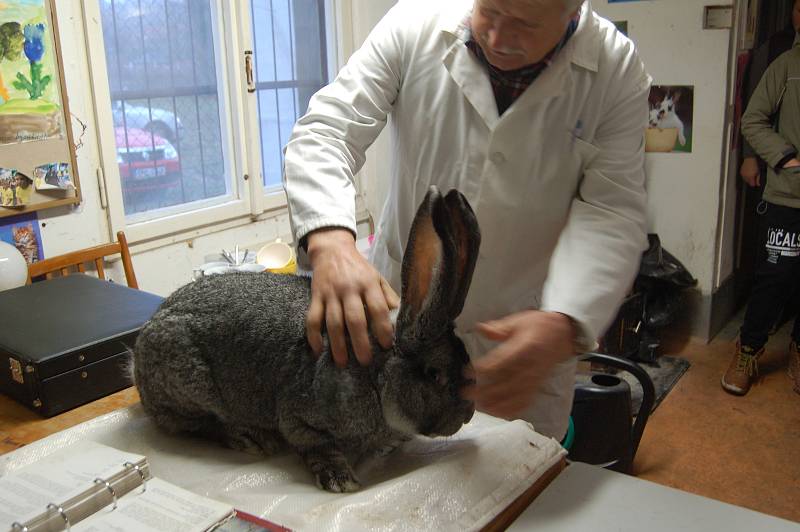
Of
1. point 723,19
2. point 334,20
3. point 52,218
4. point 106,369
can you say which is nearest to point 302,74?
point 334,20

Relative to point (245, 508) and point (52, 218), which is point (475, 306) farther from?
point (52, 218)

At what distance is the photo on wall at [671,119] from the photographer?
3.22m

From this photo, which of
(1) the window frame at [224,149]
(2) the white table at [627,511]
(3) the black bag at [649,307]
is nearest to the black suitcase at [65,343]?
(2) the white table at [627,511]

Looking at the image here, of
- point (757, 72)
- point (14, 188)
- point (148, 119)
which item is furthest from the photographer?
point (757, 72)

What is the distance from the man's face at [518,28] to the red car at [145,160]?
6.10 ft

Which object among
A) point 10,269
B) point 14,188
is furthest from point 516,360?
point 14,188

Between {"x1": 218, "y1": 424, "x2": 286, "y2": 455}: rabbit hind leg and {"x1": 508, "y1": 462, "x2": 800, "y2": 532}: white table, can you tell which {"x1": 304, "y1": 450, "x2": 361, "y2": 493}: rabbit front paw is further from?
{"x1": 508, "y1": 462, "x2": 800, "y2": 532}: white table

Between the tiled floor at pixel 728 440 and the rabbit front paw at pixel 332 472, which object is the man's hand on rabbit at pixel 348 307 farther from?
the tiled floor at pixel 728 440

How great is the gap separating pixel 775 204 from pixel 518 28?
8.11 feet

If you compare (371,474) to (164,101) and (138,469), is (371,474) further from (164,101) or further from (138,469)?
(164,101)

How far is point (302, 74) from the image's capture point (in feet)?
11.5

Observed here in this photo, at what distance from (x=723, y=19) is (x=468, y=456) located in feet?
8.94

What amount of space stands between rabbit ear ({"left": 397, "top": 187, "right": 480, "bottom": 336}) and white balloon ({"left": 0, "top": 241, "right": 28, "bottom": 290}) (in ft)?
4.11

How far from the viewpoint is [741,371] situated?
305cm
